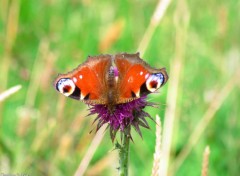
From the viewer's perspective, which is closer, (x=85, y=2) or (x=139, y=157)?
(x=139, y=157)

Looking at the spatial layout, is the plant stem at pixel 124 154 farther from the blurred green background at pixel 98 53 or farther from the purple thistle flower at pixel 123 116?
the blurred green background at pixel 98 53

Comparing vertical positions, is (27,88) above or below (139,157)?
above

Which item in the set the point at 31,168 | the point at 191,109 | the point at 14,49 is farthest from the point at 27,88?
the point at 191,109

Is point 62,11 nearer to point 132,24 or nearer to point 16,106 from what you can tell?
point 132,24

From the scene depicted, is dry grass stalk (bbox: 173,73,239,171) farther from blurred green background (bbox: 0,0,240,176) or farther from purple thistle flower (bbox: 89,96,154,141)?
purple thistle flower (bbox: 89,96,154,141)

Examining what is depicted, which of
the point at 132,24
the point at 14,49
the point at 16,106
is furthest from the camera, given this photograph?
the point at 132,24

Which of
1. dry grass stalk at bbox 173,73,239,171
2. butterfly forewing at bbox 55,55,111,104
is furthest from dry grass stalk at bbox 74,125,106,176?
butterfly forewing at bbox 55,55,111,104
